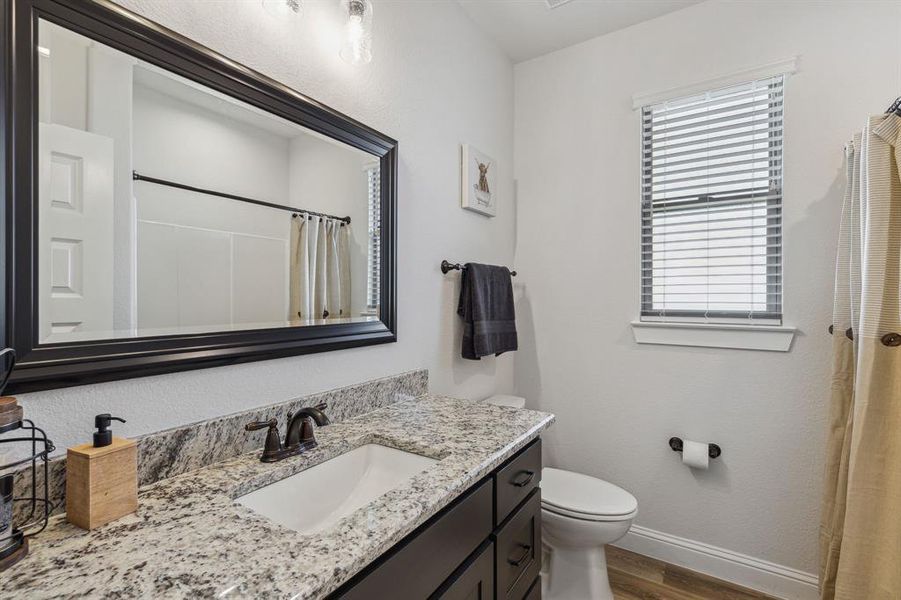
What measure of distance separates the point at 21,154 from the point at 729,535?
2.67m

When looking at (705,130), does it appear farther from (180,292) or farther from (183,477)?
(183,477)

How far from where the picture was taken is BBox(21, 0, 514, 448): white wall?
0.92 m

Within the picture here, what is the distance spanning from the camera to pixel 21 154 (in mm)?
729

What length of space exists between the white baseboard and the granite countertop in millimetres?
1522

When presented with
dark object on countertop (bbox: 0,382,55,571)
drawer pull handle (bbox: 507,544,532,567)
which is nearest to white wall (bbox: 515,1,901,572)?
drawer pull handle (bbox: 507,544,532,567)

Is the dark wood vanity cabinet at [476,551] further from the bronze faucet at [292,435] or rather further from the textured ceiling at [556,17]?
the textured ceiling at [556,17]

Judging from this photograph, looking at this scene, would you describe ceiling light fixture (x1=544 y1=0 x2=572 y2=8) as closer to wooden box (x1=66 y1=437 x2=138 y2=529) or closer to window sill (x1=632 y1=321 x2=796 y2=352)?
window sill (x1=632 y1=321 x2=796 y2=352)

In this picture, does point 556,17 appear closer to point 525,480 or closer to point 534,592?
point 525,480

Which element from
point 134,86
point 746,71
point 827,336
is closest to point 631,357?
point 827,336

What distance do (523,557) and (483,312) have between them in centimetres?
97

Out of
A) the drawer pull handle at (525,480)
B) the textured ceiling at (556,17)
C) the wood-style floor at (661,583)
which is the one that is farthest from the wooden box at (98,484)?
the textured ceiling at (556,17)

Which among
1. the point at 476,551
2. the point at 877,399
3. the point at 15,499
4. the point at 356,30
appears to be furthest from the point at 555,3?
the point at 15,499

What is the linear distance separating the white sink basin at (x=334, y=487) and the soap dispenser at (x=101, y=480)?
0.21 m

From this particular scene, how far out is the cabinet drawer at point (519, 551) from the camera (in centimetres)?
114
